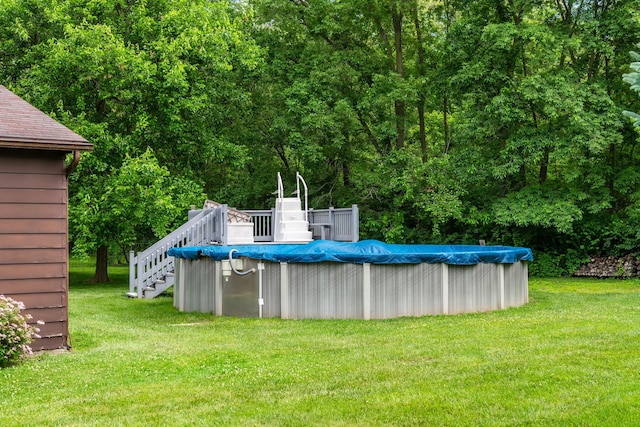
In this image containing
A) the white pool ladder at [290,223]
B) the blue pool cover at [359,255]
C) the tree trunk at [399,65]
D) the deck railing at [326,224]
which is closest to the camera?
the blue pool cover at [359,255]

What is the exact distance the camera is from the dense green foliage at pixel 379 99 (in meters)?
21.3

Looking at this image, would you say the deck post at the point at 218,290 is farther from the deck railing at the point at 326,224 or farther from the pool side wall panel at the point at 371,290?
the deck railing at the point at 326,224

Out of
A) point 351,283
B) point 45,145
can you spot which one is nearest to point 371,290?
point 351,283

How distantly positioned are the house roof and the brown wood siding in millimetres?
300

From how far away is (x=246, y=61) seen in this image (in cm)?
2373

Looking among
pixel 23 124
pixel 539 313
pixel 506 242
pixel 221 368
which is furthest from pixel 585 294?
pixel 23 124

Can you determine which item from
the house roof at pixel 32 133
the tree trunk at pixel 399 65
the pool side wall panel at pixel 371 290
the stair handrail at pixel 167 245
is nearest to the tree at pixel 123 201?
the stair handrail at pixel 167 245

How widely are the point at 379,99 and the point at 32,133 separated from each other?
17134mm

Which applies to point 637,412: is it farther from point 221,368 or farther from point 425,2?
point 425,2

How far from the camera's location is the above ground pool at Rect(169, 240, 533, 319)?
1199cm

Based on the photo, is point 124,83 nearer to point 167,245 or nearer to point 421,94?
point 167,245

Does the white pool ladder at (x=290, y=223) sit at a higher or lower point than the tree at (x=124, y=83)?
lower

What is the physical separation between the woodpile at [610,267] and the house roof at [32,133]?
58.1 ft

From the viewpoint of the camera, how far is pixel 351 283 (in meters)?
12.0
